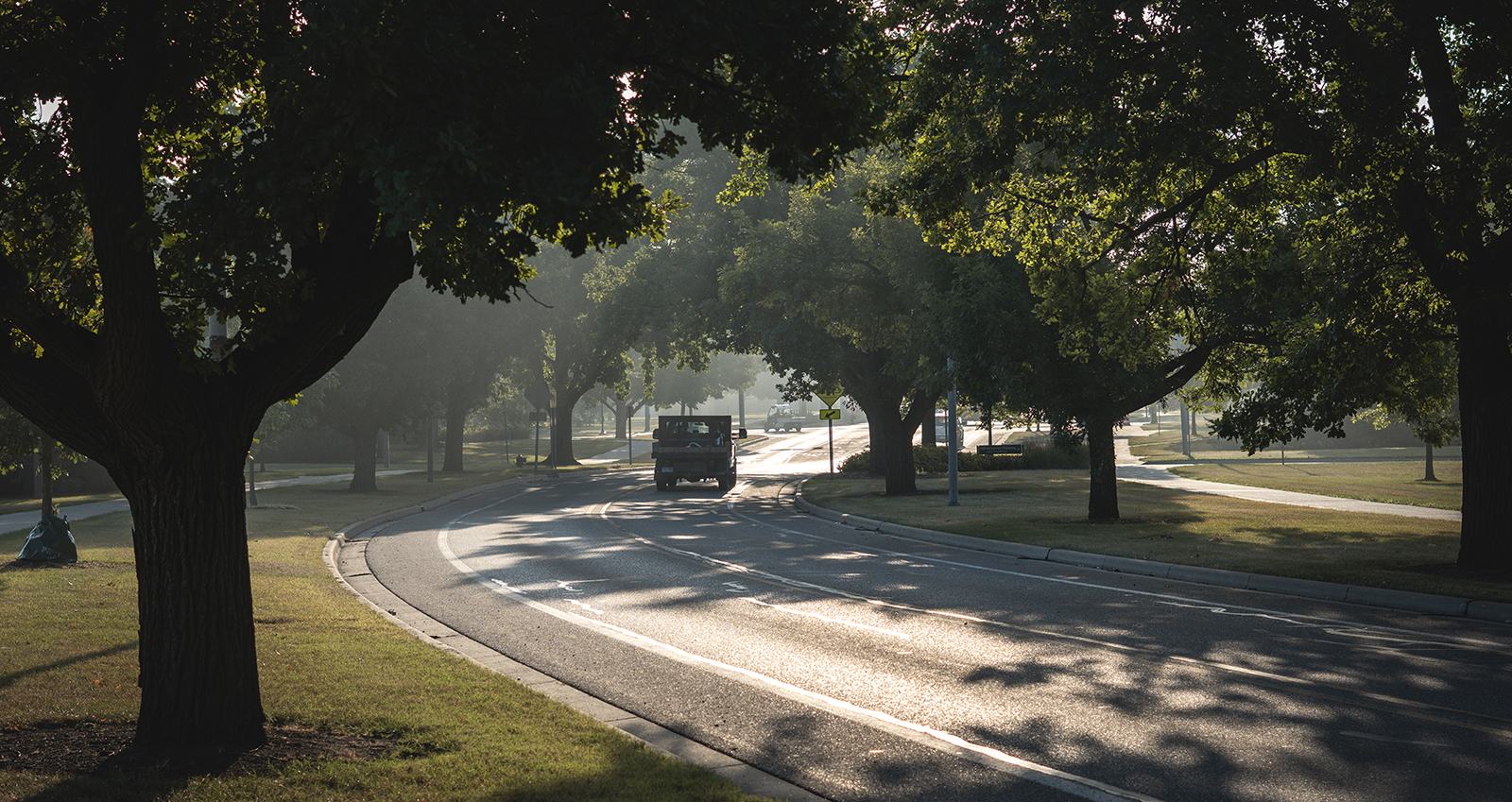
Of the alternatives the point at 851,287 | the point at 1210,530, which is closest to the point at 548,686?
the point at 1210,530

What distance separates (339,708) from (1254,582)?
419 inches

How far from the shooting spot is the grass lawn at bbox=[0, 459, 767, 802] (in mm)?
5391

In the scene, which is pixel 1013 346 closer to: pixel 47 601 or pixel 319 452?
pixel 47 601

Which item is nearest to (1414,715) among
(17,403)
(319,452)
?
(17,403)

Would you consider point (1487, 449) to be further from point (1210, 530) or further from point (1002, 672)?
point (1002, 672)

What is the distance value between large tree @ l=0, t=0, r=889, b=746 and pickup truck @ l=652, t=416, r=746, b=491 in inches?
1011

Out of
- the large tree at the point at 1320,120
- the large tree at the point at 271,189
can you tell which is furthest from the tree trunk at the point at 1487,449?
the large tree at the point at 271,189

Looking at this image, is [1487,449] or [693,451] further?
[693,451]

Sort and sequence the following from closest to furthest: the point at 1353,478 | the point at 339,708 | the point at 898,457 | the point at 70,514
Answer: the point at 339,708 < the point at 70,514 < the point at 898,457 < the point at 1353,478

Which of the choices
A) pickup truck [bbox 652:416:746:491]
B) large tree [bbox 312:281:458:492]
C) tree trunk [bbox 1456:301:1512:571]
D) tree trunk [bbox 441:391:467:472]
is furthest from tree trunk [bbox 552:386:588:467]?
tree trunk [bbox 1456:301:1512:571]

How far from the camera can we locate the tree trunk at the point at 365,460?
1316 inches

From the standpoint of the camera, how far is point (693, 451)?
109 feet

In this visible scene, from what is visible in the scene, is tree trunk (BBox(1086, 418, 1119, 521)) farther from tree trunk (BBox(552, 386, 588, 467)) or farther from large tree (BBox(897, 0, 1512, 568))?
tree trunk (BBox(552, 386, 588, 467))

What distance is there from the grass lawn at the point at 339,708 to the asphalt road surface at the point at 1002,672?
2.65ft
